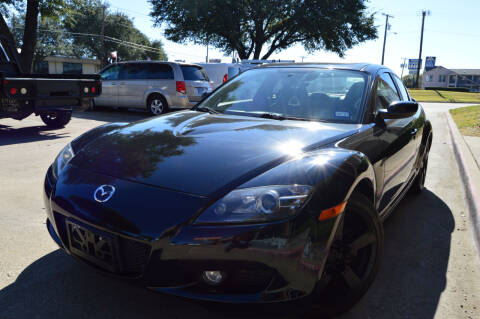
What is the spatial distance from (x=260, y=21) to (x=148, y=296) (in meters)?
26.3

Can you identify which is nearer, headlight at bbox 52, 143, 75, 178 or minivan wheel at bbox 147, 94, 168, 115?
headlight at bbox 52, 143, 75, 178

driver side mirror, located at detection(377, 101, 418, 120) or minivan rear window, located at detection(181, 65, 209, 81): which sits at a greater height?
minivan rear window, located at detection(181, 65, 209, 81)

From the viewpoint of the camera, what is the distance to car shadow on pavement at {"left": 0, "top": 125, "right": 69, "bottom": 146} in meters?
7.10

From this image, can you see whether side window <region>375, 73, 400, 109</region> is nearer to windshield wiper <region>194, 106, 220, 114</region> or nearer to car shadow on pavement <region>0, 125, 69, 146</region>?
windshield wiper <region>194, 106, 220, 114</region>

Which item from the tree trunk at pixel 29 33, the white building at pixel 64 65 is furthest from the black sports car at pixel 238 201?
the white building at pixel 64 65

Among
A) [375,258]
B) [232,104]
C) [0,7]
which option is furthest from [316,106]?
[0,7]

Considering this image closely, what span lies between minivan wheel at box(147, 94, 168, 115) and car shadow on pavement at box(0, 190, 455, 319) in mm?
9167

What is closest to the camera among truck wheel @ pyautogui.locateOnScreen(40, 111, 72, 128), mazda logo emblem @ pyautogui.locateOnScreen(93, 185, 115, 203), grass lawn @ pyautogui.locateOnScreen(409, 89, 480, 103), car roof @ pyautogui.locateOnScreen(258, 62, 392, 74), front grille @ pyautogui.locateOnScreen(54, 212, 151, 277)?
front grille @ pyautogui.locateOnScreen(54, 212, 151, 277)

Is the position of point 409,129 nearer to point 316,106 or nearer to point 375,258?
point 316,106

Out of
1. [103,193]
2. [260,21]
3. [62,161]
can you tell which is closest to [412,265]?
[103,193]

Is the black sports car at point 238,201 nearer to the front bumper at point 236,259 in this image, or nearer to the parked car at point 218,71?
the front bumper at point 236,259

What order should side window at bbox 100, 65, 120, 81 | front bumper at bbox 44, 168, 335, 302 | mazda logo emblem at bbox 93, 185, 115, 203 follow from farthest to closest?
side window at bbox 100, 65, 120, 81, mazda logo emblem at bbox 93, 185, 115, 203, front bumper at bbox 44, 168, 335, 302

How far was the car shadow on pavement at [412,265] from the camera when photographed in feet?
7.69

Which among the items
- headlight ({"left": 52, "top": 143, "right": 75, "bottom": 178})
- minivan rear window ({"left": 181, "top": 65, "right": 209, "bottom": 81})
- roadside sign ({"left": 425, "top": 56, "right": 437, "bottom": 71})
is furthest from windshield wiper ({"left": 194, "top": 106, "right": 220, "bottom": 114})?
roadside sign ({"left": 425, "top": 56, "right": 437, "bottom": 71})
